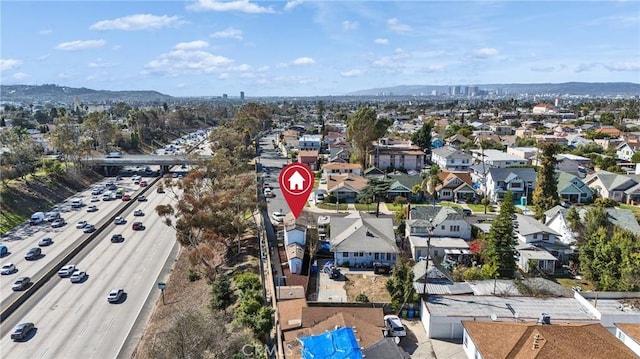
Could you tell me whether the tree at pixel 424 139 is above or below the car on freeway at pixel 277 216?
above

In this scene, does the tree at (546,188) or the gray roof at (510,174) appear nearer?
the tree at (546,188)

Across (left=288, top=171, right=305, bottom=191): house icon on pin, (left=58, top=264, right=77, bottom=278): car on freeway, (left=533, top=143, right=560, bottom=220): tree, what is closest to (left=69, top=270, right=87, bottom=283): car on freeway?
(left=58, top=264, right=77, bottom=278): car on freeway

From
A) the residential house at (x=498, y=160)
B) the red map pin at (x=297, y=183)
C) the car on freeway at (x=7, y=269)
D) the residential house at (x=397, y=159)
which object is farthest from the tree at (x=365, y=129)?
the car on freeway at (x=7, y=269)

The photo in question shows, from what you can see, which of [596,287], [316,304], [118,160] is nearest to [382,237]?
[316,304]

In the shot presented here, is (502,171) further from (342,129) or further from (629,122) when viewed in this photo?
(629,122)

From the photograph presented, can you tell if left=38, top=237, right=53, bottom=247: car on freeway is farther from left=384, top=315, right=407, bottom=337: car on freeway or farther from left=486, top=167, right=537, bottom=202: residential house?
left=486, top=167, right=537, bottom=202: residential house

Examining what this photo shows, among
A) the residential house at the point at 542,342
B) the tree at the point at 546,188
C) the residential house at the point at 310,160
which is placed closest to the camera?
the residential house at the point at 542,342

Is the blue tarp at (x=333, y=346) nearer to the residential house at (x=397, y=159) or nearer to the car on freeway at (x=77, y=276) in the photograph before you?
the car on freeway at (x=77, y=276)
